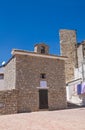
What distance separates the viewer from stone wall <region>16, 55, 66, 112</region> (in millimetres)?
18953

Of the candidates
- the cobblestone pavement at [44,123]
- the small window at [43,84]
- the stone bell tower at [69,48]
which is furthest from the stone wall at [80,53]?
the cobblestone pavement at [44,123]

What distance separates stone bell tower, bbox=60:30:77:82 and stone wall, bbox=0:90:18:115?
15.1 m

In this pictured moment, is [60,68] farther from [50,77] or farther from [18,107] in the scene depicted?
[18,107]

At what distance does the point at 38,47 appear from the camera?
21.8m

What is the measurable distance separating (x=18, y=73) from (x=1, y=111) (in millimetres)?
3794

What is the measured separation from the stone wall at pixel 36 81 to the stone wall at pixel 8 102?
0.61 m

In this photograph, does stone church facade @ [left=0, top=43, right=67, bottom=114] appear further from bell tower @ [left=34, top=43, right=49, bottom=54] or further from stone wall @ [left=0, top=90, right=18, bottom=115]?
bell tower @ [left=34, top=43, right=49, bottom=54]

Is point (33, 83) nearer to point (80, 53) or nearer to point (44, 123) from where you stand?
point (44, 123)

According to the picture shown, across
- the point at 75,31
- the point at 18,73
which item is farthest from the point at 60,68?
the point at 75,31

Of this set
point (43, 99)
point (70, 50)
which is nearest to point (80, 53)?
point (70, 50)

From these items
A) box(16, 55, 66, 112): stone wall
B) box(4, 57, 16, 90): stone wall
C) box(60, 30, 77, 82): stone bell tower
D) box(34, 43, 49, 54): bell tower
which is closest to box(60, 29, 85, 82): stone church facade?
box(60, 30, 77, 82): stone bell tower

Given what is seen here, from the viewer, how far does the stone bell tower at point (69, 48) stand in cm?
3200

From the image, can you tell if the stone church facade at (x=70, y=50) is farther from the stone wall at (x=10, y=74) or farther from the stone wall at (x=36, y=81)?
the stone wall at (x=10, y=74)

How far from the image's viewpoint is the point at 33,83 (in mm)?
19578
